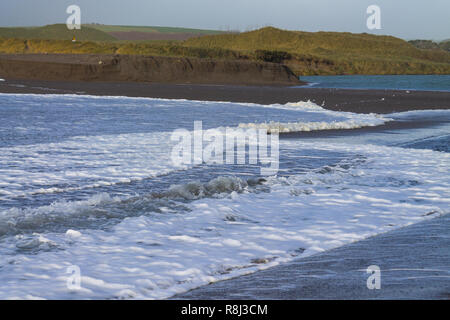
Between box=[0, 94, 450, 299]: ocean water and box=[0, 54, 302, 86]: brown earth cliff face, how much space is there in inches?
1945

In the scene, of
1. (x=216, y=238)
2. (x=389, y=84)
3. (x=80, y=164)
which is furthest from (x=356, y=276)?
(x=389, y=84)

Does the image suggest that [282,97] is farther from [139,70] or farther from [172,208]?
[172,208]

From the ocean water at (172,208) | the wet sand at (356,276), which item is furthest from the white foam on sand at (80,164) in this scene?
the wet sand at (356,276)

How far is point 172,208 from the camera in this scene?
291 inches

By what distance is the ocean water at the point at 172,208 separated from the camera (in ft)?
16.5

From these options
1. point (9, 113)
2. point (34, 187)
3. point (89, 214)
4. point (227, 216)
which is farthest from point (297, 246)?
point (9, 113)

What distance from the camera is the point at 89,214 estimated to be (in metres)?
6.89

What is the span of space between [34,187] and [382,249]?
4847 mm

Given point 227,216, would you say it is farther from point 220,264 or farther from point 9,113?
point 9,113

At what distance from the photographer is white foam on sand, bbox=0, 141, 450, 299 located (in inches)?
187

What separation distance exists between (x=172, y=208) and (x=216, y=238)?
1387 millimetres
